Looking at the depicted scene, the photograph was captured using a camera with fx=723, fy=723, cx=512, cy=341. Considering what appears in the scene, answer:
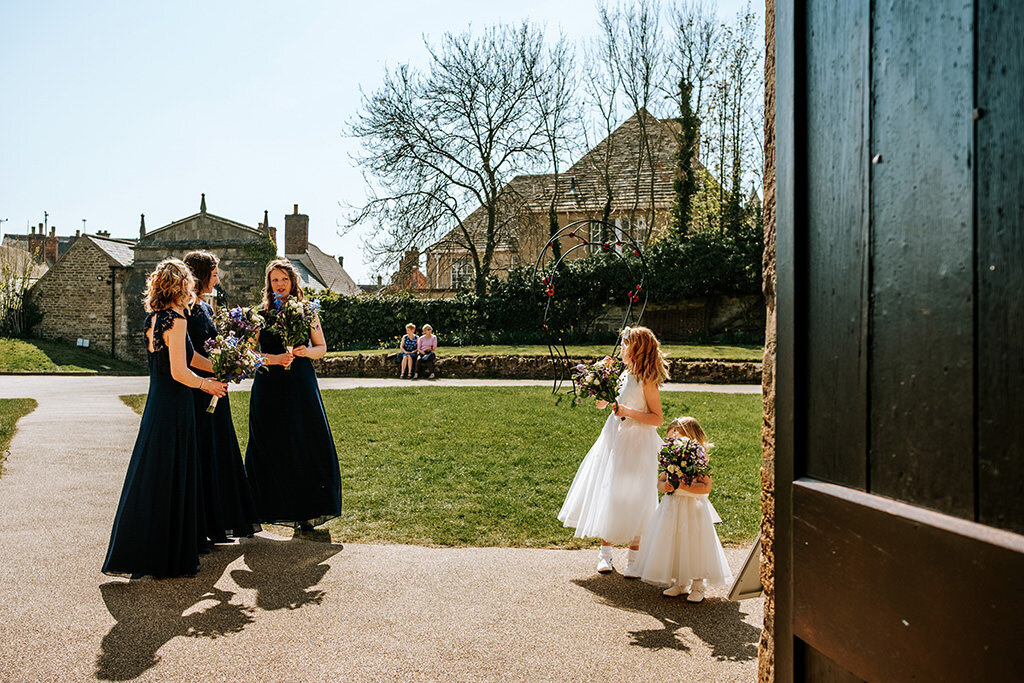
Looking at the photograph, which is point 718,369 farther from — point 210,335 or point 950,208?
point 950,208

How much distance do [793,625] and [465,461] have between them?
7.47 meters

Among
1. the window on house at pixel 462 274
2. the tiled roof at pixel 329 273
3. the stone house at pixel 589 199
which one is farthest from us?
the tiled roof at pixel 329 273

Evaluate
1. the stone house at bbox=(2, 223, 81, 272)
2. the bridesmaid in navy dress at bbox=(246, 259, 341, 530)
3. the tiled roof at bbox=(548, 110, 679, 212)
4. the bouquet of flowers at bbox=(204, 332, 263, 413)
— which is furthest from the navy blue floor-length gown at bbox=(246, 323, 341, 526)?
the stone house at bbox=(2, 223, 81, 272)

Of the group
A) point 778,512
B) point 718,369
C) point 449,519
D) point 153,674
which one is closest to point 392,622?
point 153,674

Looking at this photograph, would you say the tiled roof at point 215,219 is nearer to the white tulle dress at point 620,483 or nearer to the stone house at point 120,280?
the stone house at point 120,280

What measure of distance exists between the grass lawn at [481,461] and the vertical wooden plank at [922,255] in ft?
16.0

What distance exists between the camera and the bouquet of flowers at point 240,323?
18.3ft

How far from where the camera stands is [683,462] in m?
4.79

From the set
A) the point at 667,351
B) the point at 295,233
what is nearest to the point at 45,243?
the point at 295,233

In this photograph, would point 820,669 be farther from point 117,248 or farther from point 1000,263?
point 117,248

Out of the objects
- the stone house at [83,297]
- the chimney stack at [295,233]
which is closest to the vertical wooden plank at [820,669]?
the stone house at [83,297]

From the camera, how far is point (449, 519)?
6.87m

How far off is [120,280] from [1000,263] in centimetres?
4321

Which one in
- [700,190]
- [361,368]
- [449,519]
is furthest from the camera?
[700,190]
